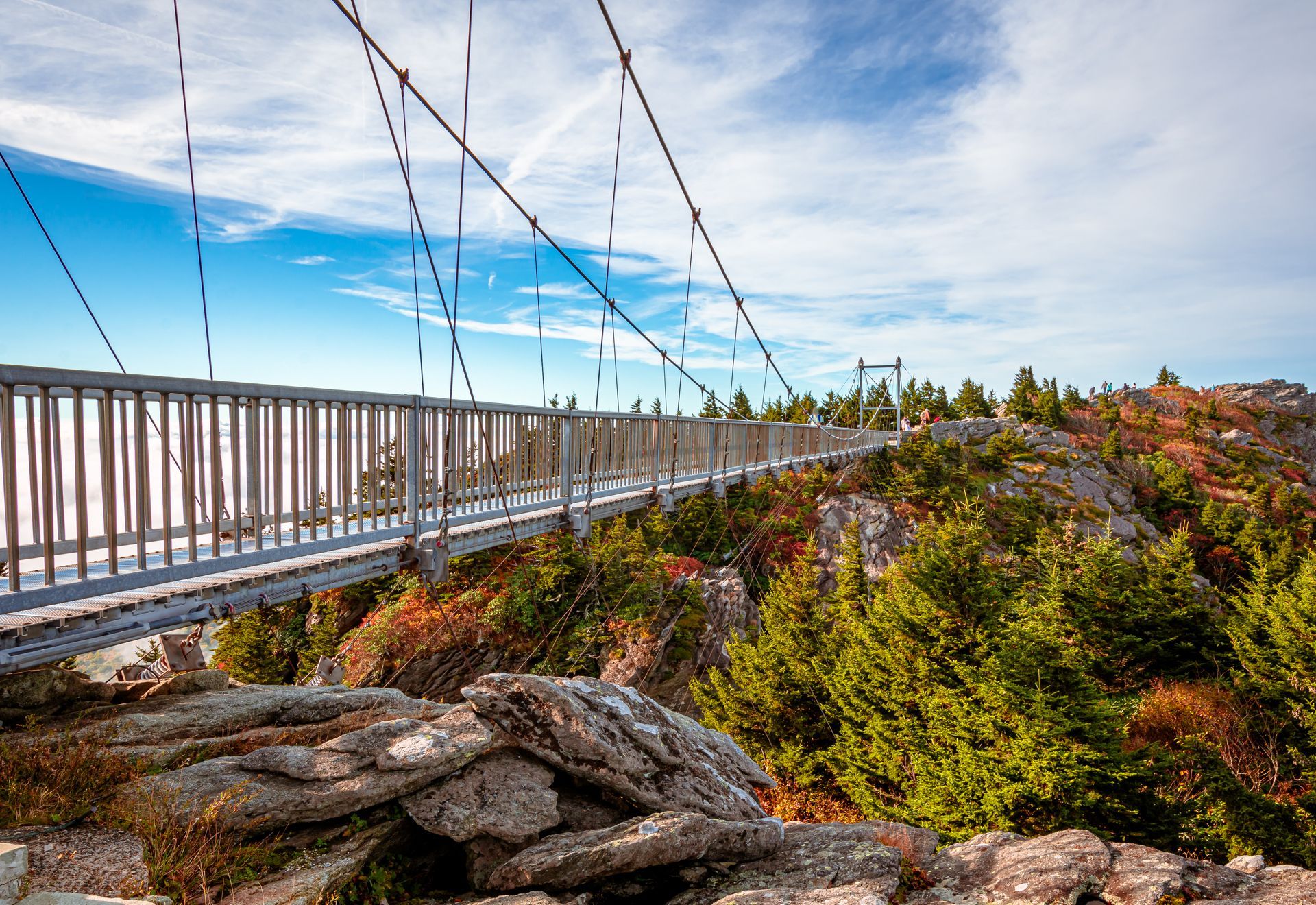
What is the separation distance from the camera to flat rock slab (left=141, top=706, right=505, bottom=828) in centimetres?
379

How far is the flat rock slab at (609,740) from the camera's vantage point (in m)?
4.89

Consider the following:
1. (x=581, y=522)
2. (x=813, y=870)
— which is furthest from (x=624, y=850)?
(x=581, y=522)

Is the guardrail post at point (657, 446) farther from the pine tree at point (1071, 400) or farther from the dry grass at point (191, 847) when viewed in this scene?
the pine tree at point (1071, 400)

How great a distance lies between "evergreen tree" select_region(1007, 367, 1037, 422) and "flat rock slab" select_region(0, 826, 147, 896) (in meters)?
47.7

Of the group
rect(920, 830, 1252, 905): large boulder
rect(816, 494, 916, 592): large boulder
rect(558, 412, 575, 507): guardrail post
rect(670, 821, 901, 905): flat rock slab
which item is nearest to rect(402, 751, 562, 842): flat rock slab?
rect(670, 821, 901, 905): flat rock slab

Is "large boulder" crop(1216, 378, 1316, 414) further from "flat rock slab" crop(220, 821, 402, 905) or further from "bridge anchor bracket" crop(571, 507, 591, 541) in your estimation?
"flat rock slab" crop(220, 821, 402, 905)

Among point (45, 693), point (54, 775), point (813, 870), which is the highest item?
point (45, 693)

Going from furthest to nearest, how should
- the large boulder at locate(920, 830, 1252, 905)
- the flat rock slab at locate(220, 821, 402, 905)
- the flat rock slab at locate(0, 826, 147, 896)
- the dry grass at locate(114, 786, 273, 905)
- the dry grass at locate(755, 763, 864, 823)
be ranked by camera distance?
the dry grass at locate(755, 763, 864, 823)
the large boulder at locate(920, 830, 1252, 905)
the flat rock slab at locate(220, 821, 402, 905)
the dry grass at locate(114, 786, 273, 905)
the flat rock slab at locate(0, 826, 147, 896)

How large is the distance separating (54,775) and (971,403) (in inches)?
1894

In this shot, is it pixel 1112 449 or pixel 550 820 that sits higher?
pixel 1112 449

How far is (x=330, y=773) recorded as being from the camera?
416 cm


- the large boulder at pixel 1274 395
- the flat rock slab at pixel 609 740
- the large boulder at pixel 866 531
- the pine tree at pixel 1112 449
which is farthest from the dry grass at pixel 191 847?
the large boulder at pixel 1274 395

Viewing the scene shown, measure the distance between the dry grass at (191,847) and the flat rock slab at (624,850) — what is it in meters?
1.40

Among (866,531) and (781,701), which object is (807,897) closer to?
(781,701)
